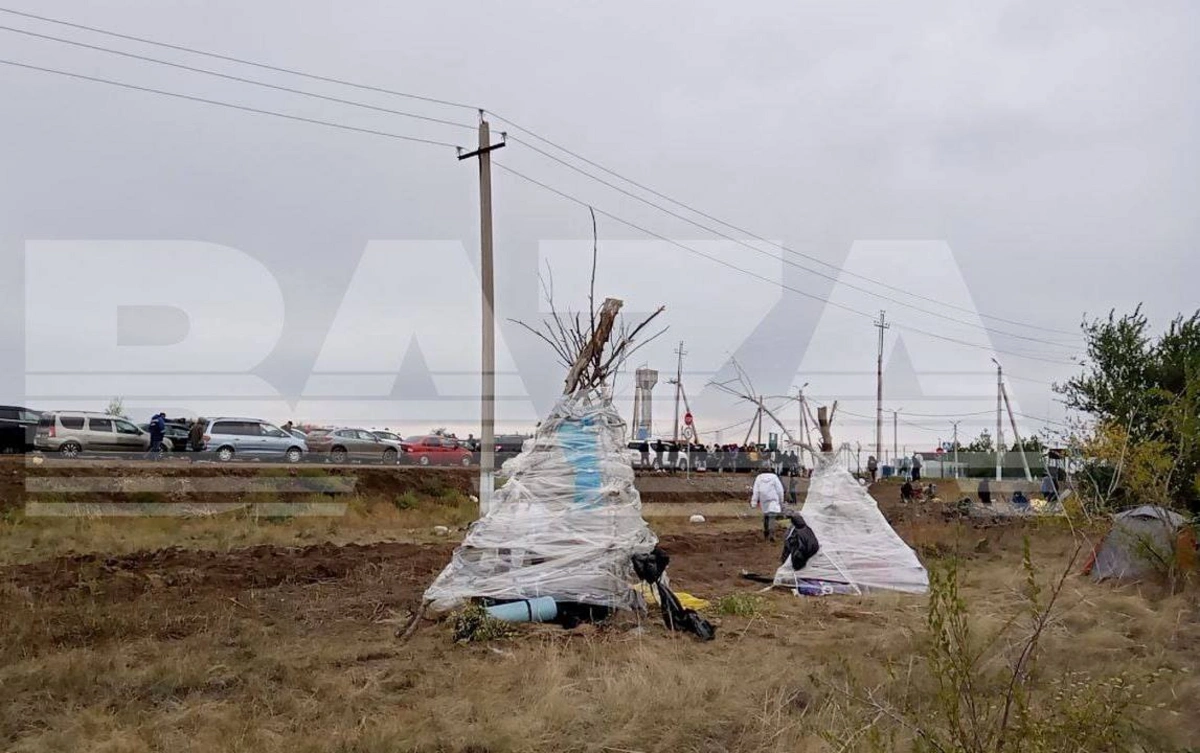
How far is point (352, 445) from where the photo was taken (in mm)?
29141

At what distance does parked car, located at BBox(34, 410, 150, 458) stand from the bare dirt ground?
13954 millimetres

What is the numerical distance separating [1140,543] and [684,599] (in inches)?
199

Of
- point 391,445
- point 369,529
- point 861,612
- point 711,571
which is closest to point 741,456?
point 391,445

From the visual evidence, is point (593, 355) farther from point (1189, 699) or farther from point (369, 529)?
point (369, 529)

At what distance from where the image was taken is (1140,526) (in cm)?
961

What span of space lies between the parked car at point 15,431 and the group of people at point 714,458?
57.1 ft

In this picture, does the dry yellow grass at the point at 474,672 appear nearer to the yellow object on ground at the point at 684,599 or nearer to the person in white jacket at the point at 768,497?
the yellow object on ground at the point at 684,599

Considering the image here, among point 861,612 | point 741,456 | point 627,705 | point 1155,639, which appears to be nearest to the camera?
point 627,705

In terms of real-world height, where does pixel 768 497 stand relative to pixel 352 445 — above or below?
above

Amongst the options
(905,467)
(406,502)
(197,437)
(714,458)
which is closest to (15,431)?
(197,437)

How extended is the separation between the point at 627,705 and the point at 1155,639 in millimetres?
4697

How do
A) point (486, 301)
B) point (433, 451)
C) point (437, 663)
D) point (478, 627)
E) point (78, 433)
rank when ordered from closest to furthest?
point (437, 663) < point (478, 627) < point (486, 301) < point (78, 433) < point (433, 451)

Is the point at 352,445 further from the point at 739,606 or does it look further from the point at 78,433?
the point at 739,606

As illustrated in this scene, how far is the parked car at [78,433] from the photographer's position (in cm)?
2258
